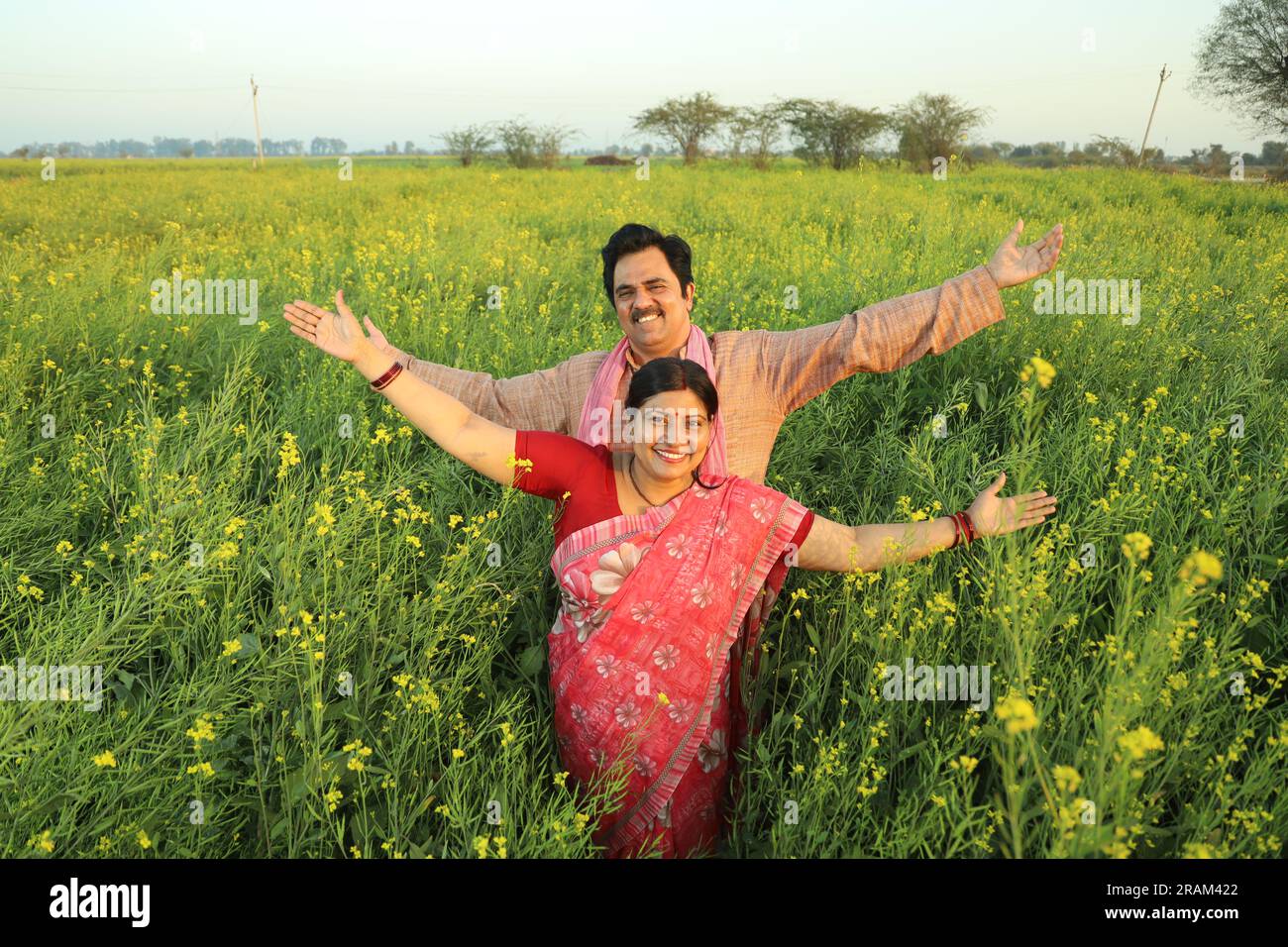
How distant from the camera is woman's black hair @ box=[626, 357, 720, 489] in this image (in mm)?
2182

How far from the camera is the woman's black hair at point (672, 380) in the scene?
7.16 ft

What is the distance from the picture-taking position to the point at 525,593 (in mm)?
2760

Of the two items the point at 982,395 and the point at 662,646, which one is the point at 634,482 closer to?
the point at 662,646

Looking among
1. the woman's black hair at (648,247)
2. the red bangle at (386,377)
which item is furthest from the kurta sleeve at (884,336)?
the red bangle at (386,377)

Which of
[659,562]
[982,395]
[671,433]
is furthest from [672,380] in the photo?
Answer: [982,395]

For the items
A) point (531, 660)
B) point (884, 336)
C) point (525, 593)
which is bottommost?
point (531, 660)

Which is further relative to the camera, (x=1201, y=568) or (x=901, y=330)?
(x=901, y=330)

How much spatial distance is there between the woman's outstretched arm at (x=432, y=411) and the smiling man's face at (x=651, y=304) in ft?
2.00

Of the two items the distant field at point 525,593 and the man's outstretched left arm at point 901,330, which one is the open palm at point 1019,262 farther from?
the distant field at point 525,593

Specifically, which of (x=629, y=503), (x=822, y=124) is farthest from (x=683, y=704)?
(x=822, y=124)

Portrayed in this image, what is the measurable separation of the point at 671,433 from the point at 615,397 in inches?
24.0

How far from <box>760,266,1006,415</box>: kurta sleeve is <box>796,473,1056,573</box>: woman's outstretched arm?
0.58m

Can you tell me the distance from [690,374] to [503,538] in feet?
3.45

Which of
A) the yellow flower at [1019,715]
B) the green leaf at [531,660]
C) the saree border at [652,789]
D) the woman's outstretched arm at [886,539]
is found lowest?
the saree border at [652,789]
